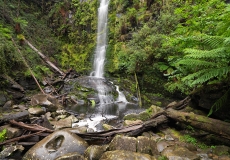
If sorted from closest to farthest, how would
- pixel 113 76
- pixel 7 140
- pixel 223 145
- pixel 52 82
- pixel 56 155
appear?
pixel 223 145, pixel 56 155, pixel 7 140, pixel 52 82, pixel 113 76

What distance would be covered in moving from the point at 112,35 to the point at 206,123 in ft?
53.6

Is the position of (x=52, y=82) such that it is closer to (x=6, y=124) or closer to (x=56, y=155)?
(x=6, y=124)

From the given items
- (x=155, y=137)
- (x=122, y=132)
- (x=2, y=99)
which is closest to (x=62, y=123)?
(x=122, y=132)

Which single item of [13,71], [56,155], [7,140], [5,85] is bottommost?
[56,155]

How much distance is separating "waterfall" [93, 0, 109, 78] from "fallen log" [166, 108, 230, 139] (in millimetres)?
12572

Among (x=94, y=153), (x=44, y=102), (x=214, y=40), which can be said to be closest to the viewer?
(x=214, y=40)

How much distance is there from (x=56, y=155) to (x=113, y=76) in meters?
12.0

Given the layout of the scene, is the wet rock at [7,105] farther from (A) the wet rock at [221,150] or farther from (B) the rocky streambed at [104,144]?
(A) the wet rock at [221,150]

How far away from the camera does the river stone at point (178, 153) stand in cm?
334

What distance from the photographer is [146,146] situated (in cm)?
388

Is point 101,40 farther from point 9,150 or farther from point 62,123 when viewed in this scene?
point 9,150

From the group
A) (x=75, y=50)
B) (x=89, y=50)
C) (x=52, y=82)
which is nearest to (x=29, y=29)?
(x=75, y=50)

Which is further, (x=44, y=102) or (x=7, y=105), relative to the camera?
(x=44, y=102)

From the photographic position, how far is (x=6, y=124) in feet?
16.8
